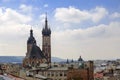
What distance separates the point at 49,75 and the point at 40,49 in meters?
72.4

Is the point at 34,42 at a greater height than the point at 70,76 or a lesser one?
greater

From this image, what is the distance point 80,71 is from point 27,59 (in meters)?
96.9

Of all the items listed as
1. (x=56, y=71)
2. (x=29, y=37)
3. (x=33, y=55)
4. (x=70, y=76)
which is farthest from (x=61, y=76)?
(x=29, y=37)

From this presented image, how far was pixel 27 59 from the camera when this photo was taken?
7234 inches

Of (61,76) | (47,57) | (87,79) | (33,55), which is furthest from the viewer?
(47,57)

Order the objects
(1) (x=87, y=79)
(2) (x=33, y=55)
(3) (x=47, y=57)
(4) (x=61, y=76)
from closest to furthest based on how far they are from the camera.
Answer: (1) (x=87, y=79) → (4) (x=61, y=76) → (2) (x=33, y=55) → (3) (x=47, y=57)

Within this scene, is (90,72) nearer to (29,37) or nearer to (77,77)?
(77,77)

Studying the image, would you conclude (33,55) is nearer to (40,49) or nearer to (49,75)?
(40,49)

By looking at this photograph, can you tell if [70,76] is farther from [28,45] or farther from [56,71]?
[28,45]

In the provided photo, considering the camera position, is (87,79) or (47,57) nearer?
(87,79)

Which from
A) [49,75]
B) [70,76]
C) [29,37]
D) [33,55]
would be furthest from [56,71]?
[29,37]

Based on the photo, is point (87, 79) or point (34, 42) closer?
point (87, 79)

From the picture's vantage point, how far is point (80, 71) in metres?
88.6

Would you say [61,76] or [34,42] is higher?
[34,42]
